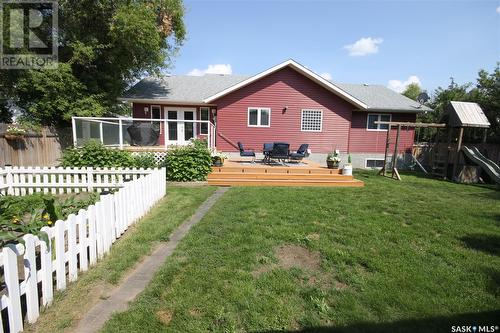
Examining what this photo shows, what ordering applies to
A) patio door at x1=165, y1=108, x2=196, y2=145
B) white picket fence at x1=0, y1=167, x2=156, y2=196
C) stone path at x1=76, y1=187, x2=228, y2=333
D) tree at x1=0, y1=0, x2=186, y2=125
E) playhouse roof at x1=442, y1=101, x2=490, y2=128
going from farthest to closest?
patio door at x1=165, y1=108, x2=196, y2=145 → tree at x1=0, y1=0, x2=186, y2=125 → playhouse roof at x1=442, y1=101, x2=490, y2=128 → white picket fence at x1=0, y1=167, x2=156, y2=196 → stone path at x1=76, y1=187, x2=228, y2=333

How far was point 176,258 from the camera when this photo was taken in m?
3.89

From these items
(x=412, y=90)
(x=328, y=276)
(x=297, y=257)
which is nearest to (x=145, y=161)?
(x=297, y=257)

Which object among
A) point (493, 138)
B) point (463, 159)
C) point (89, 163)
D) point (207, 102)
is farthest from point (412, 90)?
point (89, 163)

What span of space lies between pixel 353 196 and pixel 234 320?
257 inches

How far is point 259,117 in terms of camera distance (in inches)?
603

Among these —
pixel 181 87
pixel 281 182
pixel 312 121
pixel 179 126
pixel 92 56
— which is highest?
pixel 92 56

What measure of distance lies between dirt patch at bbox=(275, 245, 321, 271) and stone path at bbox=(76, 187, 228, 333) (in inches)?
65.3

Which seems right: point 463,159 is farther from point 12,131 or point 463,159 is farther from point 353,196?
point 12,131

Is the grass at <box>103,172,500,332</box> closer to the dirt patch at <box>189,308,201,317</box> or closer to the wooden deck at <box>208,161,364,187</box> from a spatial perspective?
the dirt patch at <box>189,308,201,317</box>

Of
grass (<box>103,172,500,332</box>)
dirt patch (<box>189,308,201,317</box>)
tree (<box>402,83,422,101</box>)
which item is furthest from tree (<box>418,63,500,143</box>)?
tree (<box>402,83,422,101</box>)

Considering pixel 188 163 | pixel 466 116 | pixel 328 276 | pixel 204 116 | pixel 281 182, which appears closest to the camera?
pixel 328 276

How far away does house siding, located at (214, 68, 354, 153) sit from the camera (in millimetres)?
15086

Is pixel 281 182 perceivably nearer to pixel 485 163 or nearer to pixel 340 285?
pixel 340 285

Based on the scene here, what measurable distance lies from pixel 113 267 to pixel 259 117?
41.3 feet
